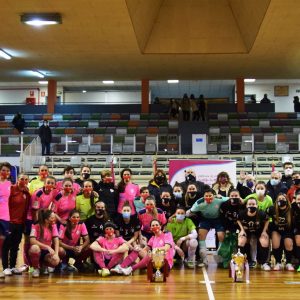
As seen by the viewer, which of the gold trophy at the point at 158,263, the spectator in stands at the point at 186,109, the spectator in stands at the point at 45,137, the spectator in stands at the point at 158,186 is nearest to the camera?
the gold trophy at the point at 158,263

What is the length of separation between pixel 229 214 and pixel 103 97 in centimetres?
2776

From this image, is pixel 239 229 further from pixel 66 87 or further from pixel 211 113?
pixel 66 87

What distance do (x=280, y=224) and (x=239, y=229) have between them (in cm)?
71

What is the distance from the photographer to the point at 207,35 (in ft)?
64.4

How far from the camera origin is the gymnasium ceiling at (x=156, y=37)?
15805 millimetres

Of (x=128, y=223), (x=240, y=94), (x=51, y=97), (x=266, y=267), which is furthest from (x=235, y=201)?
(x=51, y=97)

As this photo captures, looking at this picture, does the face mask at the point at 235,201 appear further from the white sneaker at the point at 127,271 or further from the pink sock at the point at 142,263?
the white sneaker at the point at 127,271

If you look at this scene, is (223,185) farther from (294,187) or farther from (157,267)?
(157,267)

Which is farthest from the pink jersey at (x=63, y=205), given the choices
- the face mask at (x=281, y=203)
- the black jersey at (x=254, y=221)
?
the face mask at (x=281, y=203)

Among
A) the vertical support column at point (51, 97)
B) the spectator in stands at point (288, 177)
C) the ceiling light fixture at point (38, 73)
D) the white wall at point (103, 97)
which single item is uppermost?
the white wall at point (103, 97)

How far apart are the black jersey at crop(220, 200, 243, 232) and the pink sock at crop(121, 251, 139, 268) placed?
5.80 feet

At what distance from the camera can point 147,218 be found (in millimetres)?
9484

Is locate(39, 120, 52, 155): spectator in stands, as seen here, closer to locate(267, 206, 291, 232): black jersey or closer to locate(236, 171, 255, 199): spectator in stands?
locate(236, 171, 255, 199): spectator in stands

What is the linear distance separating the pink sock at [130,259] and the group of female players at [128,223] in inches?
0.6
